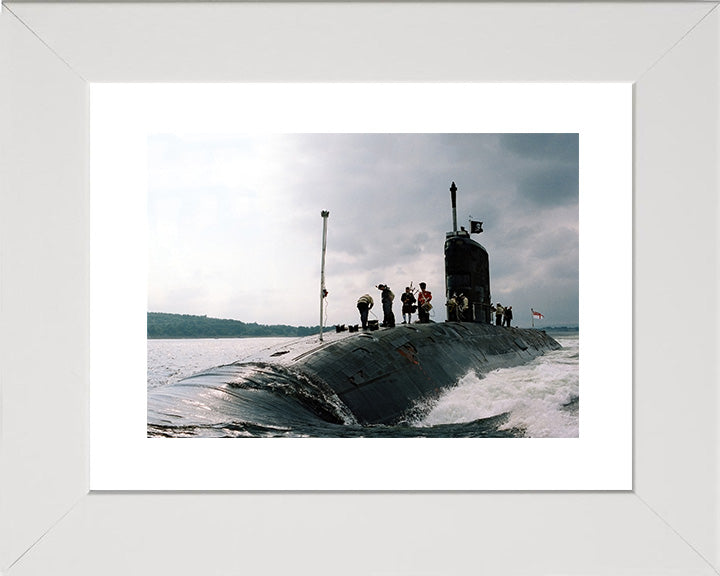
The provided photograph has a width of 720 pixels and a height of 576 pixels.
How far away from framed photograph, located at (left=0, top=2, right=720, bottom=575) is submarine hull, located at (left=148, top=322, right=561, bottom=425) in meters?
1.46

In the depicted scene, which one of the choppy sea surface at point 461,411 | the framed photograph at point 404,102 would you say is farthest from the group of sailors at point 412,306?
the framed photograph at point 404,102

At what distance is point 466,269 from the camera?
819cm

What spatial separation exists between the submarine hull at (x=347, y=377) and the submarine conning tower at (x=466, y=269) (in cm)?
53

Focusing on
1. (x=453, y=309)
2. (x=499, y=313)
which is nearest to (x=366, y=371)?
(x=453, y=309)

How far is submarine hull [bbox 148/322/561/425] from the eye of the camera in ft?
12.5

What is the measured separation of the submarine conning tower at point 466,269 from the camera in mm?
8203

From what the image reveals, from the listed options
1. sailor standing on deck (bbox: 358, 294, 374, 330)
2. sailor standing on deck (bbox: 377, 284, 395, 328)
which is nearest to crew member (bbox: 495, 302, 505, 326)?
sailor standing on deck (bbox: 377, 284, 395, 328)

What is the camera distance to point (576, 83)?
2.03 meters
